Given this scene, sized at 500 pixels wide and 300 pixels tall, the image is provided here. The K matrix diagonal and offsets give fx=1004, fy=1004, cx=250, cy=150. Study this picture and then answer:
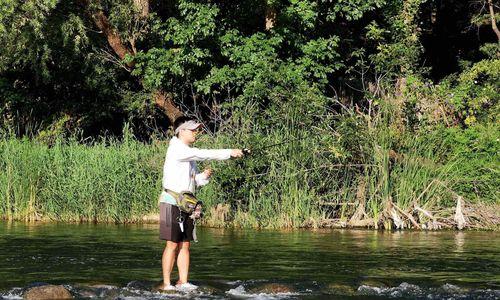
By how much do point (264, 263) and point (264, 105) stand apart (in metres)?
12.0

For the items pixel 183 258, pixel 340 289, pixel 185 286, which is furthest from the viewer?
pixel 340 289

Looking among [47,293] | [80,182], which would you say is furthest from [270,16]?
[47,293]

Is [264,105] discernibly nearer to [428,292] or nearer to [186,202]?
[428,292]

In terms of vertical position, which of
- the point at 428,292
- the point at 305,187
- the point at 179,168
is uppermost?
the point at 305,187

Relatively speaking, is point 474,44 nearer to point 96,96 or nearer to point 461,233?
point 96,96

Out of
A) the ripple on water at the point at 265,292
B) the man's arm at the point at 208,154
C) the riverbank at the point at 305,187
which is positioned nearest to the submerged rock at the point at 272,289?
the ripple on water at the point at 265,292

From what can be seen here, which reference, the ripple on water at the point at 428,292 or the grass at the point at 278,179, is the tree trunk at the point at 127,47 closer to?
the grass at the point at 278,179

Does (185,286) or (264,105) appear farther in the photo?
(264,105)

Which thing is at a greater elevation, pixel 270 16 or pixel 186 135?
pixel 270 16

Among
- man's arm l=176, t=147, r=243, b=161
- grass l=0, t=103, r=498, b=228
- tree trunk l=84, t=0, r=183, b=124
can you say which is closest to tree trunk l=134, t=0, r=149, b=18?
tree trunk l=84, t=0, r=183, b=124

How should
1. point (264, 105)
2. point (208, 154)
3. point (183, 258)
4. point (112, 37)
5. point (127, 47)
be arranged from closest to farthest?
point (208, 154) < point (183, 258) < point (264, 105) < point (112, 37) < point (127, 47)

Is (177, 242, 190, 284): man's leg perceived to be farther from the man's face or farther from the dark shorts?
the man's face

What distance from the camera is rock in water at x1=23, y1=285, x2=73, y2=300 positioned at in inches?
424

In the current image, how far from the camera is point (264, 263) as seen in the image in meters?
14.2
